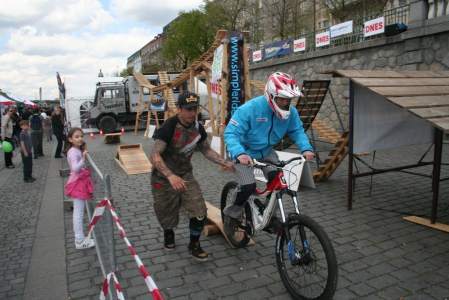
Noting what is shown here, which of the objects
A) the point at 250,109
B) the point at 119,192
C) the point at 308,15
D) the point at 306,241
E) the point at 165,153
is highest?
the point at 308,15

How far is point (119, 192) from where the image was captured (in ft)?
23.4

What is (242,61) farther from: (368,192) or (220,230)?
(220,230)

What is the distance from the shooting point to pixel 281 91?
3184 millimetres

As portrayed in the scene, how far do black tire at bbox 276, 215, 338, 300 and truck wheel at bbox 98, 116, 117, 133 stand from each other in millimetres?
20474

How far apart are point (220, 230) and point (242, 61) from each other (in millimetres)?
5416

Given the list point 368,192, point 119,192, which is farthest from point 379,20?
point 119,192

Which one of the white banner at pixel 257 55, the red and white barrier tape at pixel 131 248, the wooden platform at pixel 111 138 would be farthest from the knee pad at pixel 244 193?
the white banner at pixel 257 55

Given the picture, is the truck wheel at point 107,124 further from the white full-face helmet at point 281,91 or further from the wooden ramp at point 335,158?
the white full-face helmet at point 281,91

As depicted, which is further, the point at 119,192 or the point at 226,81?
the point at 226,81

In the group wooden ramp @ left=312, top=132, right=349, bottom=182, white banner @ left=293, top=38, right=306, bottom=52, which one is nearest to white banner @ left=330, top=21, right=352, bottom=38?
white banner @ left=293, top=38, right=306, bottom=52

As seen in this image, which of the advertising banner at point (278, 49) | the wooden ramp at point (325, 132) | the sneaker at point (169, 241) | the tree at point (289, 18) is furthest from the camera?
the tree at point (289, 18)

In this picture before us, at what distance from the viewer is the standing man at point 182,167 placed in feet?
11.8

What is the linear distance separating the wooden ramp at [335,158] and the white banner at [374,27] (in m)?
8.70

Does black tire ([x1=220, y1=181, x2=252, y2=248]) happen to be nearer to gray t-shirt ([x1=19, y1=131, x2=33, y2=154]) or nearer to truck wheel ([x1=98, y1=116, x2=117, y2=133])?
gray t-shirt ([x1=19, y1=131, x2=33, y2=154])
